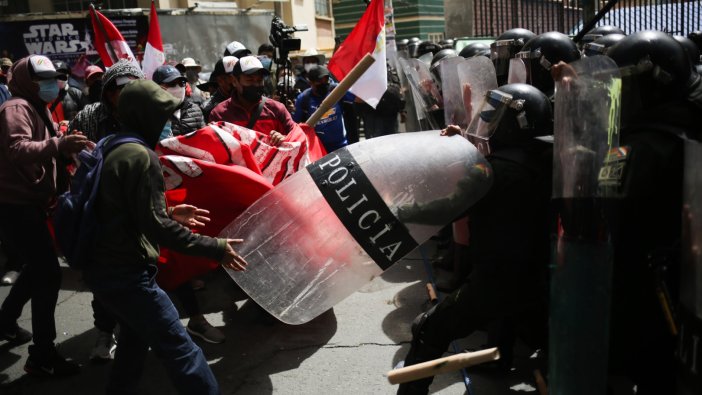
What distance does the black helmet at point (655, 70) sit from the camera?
2.88 meters

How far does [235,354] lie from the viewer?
14.5 ft

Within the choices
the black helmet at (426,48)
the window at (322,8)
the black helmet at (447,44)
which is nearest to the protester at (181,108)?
the black helmet at (447,44)

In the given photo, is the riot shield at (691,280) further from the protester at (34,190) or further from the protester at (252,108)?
the protester at (252,108)

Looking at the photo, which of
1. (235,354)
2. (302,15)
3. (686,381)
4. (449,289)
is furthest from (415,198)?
(302,15)

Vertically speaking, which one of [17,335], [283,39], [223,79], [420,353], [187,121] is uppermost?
[283,39]

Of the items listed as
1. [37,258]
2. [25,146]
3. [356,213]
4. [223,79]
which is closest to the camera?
[356,213]

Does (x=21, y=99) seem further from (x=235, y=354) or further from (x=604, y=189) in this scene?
(x=604, y=189)

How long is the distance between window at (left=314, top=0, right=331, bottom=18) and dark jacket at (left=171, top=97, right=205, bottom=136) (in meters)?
21.8

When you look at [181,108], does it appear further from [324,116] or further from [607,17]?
[607,17]

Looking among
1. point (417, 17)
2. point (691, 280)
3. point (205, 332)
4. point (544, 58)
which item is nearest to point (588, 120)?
point (691, 280)

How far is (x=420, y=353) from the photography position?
3.10m

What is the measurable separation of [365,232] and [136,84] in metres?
1.26

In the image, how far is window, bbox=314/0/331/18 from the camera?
26.6 metres

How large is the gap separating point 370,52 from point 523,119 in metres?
3.13
